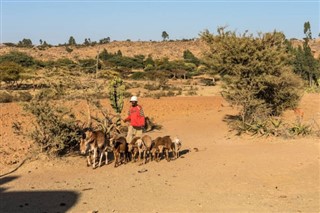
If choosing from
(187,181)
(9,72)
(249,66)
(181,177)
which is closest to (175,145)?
(181,177)

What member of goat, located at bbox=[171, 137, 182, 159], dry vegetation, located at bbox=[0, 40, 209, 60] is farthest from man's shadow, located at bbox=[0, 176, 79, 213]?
dry vegetation, located at bbox=[0, 40, 209, 60]

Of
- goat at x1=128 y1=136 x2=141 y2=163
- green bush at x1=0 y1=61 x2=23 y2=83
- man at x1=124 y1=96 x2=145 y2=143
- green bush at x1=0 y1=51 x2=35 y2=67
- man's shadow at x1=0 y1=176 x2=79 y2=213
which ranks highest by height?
green bush at x1=0 y1=51 x2=35 y2=67

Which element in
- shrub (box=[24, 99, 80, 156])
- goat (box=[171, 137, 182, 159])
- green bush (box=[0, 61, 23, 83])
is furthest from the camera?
green bush (box=[0, 61, 23, 83])

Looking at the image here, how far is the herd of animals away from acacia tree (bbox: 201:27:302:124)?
18.3 ft

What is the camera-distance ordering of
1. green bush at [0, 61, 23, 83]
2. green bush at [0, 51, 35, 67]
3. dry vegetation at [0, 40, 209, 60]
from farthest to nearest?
dry vegetation at [0, 40, 209, 60] → green bush at [0, 51, 35, 67] → green bush at [0, 61, 23, 83]

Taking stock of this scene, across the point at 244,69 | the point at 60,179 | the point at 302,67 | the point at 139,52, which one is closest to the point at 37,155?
the point at 60,179

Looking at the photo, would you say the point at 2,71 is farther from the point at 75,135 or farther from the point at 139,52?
the point at 139,52

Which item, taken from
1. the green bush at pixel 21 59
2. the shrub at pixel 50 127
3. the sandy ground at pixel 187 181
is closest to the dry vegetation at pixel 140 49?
the green bush at pixel 21 59

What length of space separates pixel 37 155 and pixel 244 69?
29.4 ft

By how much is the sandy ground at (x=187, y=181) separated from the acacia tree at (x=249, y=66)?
2.38m

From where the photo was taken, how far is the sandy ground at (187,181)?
7695 mm

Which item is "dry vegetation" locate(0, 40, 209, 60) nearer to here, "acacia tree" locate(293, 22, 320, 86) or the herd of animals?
"acacia tree" locate(293, 22, 320, 86)

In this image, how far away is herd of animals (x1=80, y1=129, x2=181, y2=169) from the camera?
11312mm

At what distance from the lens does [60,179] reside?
1030 cm
